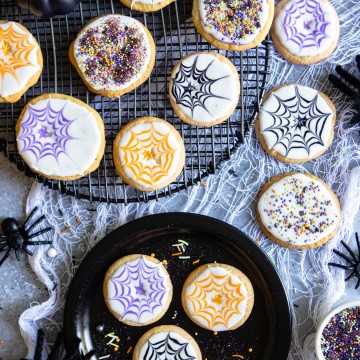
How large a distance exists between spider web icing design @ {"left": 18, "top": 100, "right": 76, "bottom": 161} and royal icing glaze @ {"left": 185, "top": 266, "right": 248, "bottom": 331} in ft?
1.79

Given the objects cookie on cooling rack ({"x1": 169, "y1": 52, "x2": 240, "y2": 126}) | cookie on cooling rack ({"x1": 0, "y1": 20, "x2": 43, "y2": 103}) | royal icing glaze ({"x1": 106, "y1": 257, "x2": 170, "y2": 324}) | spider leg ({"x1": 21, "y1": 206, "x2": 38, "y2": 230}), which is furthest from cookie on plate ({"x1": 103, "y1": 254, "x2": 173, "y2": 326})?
cookie on cooling rack ({"x1": 0, "y1": 20, "x2": 43, "y2": 103})

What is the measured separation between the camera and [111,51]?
1540mm

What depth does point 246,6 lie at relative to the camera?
5.00 ft

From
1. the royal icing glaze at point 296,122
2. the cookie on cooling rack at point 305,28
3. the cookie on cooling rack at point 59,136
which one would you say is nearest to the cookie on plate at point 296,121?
the royal icing glaze at point 296,122

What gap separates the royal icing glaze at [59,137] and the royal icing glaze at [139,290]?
324mm

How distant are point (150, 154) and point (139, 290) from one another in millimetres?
403

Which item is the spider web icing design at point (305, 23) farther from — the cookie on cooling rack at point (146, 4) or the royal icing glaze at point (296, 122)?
the cookie on cooling rack at point (146, 4)

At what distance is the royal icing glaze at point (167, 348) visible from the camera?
1.61 metres

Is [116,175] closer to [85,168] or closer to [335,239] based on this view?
[85,168]

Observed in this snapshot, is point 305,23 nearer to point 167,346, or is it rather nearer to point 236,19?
point 236,19

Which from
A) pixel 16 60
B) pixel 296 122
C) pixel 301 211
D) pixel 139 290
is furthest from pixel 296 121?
pixel 16 60

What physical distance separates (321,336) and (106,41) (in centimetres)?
103

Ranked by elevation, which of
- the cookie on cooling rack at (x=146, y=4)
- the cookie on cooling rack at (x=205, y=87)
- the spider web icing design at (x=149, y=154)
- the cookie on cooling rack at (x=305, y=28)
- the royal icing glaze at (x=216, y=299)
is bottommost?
the royal icing glaze at (x=216, y=299)

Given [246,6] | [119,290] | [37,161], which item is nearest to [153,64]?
[246,6]
